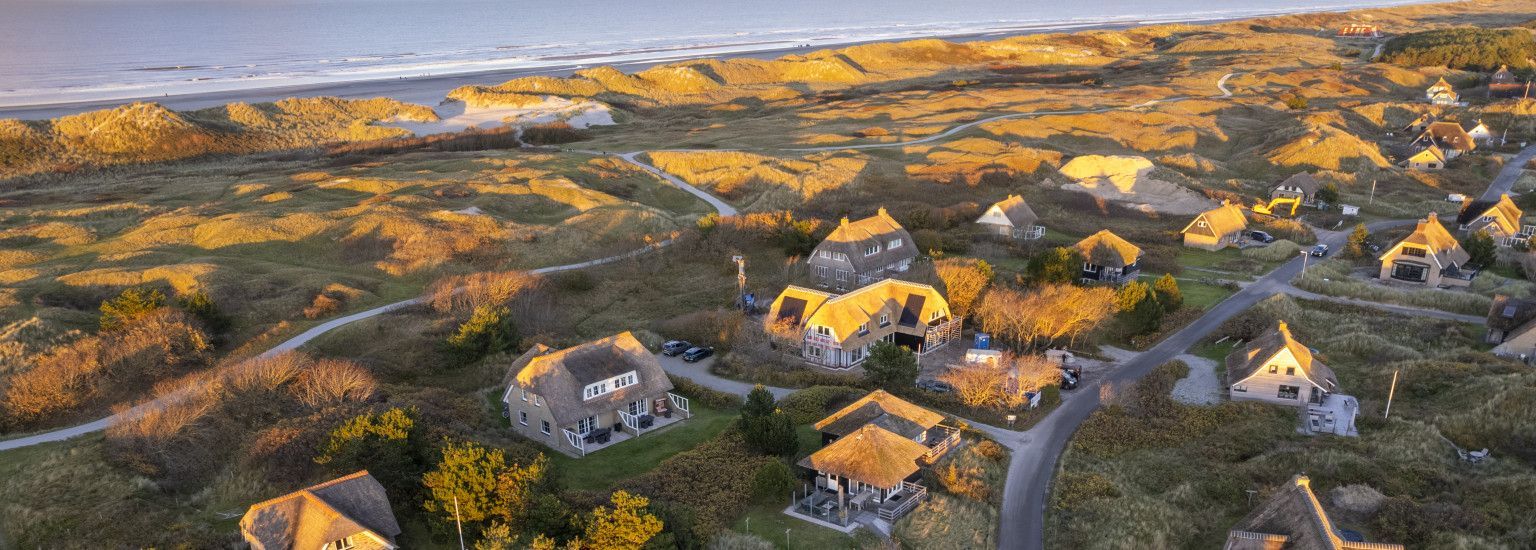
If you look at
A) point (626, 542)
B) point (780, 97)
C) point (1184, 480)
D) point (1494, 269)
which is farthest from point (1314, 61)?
point (626, 542)

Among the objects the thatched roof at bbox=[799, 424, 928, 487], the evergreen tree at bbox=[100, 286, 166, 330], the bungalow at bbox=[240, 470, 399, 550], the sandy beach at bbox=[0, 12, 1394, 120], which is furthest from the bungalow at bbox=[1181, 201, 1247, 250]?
the sandy beach at bbox=[0, 12, 1394, 120]

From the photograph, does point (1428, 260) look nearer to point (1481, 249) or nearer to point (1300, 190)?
point (1481, 249)

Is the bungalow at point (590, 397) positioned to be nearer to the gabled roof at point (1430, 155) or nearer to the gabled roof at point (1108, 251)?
the gabled roof at point (1108, 251)

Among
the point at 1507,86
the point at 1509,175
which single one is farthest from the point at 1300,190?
the point at 1507,86

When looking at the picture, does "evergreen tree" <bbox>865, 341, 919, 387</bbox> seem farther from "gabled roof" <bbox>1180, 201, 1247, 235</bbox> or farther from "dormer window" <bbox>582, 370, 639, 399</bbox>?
"gabled roof" <bbox>1180, 201, 1247, 235</bbox>

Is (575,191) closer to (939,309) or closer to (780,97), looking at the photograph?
(939,309)
